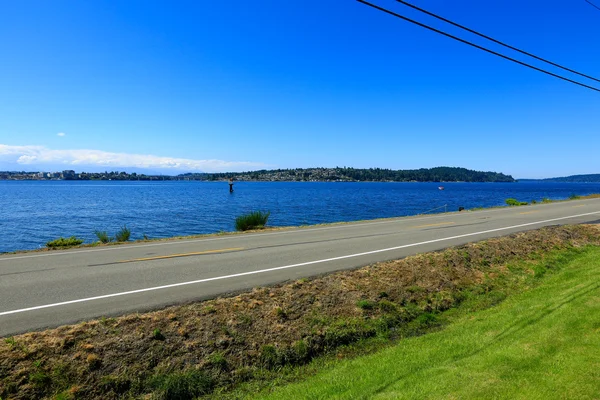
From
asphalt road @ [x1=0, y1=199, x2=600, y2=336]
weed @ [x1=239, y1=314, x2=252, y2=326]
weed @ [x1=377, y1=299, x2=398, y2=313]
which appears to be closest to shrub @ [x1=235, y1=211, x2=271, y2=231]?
asphalt road @ [x1=0, y1=199, x2=600, y2=336]

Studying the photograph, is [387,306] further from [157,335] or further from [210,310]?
[157,335]

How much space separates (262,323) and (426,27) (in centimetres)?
676

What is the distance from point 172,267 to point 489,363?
24.4 ft

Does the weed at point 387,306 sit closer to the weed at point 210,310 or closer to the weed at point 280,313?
the weed at point 280,313

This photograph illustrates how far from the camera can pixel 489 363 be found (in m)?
5.24

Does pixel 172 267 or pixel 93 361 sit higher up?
pixel 172 267

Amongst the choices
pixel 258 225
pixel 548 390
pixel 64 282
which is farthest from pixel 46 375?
pixel 258 225

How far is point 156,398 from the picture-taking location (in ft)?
15.6

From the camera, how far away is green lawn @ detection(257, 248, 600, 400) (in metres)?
4.59

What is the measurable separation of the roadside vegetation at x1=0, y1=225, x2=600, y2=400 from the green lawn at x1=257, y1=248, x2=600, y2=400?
119mm

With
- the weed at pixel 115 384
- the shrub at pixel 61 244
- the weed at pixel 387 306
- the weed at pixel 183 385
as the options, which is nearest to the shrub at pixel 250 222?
the shrub at pixel 61 244

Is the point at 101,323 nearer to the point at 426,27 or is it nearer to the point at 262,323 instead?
the point at 262,323

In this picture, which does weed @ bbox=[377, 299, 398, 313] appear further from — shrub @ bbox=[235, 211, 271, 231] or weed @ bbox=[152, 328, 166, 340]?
shrub @ bbox=[235, 211, 271, 231]

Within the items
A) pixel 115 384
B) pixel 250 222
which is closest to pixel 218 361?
pixel 115 384
